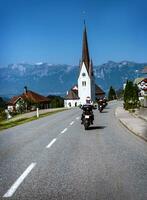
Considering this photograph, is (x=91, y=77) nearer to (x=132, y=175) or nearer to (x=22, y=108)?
(x=22, y=108)

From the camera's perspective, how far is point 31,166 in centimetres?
862

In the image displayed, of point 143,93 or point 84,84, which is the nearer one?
point 143,93

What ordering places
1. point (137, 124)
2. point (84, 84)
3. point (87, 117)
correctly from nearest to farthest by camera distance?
1. point (87, 117)
2. point (137, 124)
3. point (84, 84)

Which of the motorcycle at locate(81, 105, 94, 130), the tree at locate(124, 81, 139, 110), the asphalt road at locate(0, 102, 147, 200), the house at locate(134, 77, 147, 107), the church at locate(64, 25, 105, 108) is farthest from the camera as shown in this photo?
the church at locate(64, 25, 105, 108)

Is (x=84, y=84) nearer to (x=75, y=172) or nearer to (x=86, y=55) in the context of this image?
(x=86, y=55)

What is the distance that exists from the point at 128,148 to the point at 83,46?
111 meters

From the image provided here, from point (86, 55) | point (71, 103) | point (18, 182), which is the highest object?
point (86, 55)

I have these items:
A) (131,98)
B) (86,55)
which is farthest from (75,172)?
(86,55)

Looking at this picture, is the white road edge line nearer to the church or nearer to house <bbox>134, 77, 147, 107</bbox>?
house <bbox>134, 77, 147, 107</bbox>

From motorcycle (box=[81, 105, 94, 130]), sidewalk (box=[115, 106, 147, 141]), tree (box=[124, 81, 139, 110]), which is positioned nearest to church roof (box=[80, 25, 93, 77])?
tree (box=[124, 81, 139, 110])

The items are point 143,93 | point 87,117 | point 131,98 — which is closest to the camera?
point 87,117

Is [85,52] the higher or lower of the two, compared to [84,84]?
higher

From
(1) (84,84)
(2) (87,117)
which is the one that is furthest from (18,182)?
(1) (84,84)

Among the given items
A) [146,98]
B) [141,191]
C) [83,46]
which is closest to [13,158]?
[141,191]
